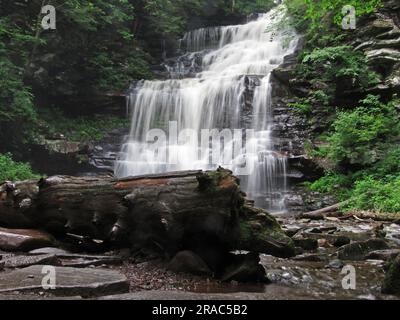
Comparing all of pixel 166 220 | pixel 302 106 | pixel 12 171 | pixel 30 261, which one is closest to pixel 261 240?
pixel 166 220

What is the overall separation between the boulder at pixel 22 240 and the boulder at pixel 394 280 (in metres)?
4.17

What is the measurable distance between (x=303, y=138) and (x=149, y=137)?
6964mm

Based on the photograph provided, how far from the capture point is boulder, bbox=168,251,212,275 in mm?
4289

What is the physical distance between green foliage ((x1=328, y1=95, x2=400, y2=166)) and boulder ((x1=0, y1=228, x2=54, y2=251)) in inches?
399

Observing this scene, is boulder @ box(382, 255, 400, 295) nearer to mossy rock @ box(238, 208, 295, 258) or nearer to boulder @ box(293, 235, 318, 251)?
mossy rock @ box(238, 208, 295, 258)

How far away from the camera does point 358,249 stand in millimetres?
5617

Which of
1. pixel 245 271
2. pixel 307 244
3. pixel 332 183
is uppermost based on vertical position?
pixel 332 183

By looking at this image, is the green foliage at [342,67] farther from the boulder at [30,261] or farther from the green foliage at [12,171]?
the boulder at [30,261]

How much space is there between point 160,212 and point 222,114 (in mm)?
13023

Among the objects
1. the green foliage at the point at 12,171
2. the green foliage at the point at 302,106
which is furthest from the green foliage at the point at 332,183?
the green foliage at the point at 12,171

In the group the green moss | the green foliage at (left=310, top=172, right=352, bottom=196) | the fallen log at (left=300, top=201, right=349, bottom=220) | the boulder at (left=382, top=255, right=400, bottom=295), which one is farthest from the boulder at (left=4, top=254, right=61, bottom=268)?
the green moss

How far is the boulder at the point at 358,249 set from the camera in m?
5.49

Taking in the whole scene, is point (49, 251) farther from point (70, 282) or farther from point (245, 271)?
point (245, 271)

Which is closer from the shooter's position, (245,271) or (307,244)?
(245,271)
